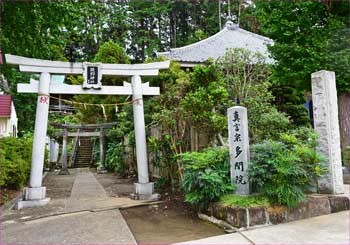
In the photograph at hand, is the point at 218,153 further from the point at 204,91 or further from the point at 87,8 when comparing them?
the point at 87,8

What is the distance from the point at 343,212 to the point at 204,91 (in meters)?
3.43

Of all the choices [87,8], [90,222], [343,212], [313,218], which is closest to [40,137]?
[90,222]

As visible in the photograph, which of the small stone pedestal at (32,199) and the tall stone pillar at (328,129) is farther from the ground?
the tall stone pillar at (328,129)

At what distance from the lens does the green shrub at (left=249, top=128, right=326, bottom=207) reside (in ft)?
14.9

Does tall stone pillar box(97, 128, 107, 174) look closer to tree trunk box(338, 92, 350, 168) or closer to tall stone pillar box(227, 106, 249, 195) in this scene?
tree trunk box(338, 92, 350, 168)

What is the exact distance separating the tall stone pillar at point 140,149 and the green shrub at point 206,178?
214 cm

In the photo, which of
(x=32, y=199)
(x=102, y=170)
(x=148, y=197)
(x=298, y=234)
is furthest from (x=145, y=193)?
(x=102, y=170)

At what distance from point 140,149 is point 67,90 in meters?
2.38

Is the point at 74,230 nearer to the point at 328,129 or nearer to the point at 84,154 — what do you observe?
the point at 328,129

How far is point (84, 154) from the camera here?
20609 millimetres

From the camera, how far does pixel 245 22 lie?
2602cm

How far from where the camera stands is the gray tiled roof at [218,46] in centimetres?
1390

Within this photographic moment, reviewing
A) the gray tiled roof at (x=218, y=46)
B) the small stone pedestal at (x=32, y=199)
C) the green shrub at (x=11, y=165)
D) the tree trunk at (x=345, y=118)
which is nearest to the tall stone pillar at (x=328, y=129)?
the tree trunk at (x=345, y=118)

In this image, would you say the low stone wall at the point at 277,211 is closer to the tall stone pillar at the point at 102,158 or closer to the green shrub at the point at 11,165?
the green shrub at the point at 11,165
